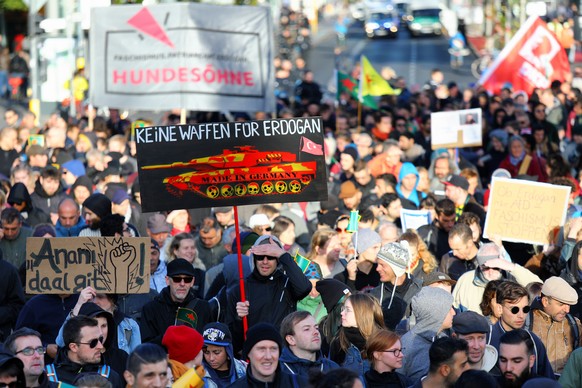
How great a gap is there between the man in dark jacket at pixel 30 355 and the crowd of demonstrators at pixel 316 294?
11 millimetres

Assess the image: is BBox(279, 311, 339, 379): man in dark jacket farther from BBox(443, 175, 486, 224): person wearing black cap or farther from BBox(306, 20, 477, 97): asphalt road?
BBox(306, 20, 477, 97): asphalt road

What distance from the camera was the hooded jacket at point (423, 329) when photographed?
877 cm

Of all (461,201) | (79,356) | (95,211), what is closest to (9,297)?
(95,211)

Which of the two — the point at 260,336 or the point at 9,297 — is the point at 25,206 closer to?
the point at 9,297

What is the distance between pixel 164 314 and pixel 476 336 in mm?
2350

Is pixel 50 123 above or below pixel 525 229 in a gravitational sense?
below

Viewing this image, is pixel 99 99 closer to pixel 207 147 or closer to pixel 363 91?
pixel 363 91

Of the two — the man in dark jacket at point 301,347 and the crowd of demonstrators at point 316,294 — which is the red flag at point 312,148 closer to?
the crowd of demonstrators at point 316,294

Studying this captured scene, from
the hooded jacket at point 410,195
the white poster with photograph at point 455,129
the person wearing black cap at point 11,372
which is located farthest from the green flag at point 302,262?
the white poster with photograph at point 455,129

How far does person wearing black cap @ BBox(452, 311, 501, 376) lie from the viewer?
27.5 ft

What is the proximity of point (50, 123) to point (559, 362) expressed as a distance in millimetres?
12359

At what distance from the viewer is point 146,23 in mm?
19562

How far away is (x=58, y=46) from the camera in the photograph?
3017 centimetres

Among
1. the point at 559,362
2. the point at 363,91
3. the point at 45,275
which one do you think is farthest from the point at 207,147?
the point at 363,91
